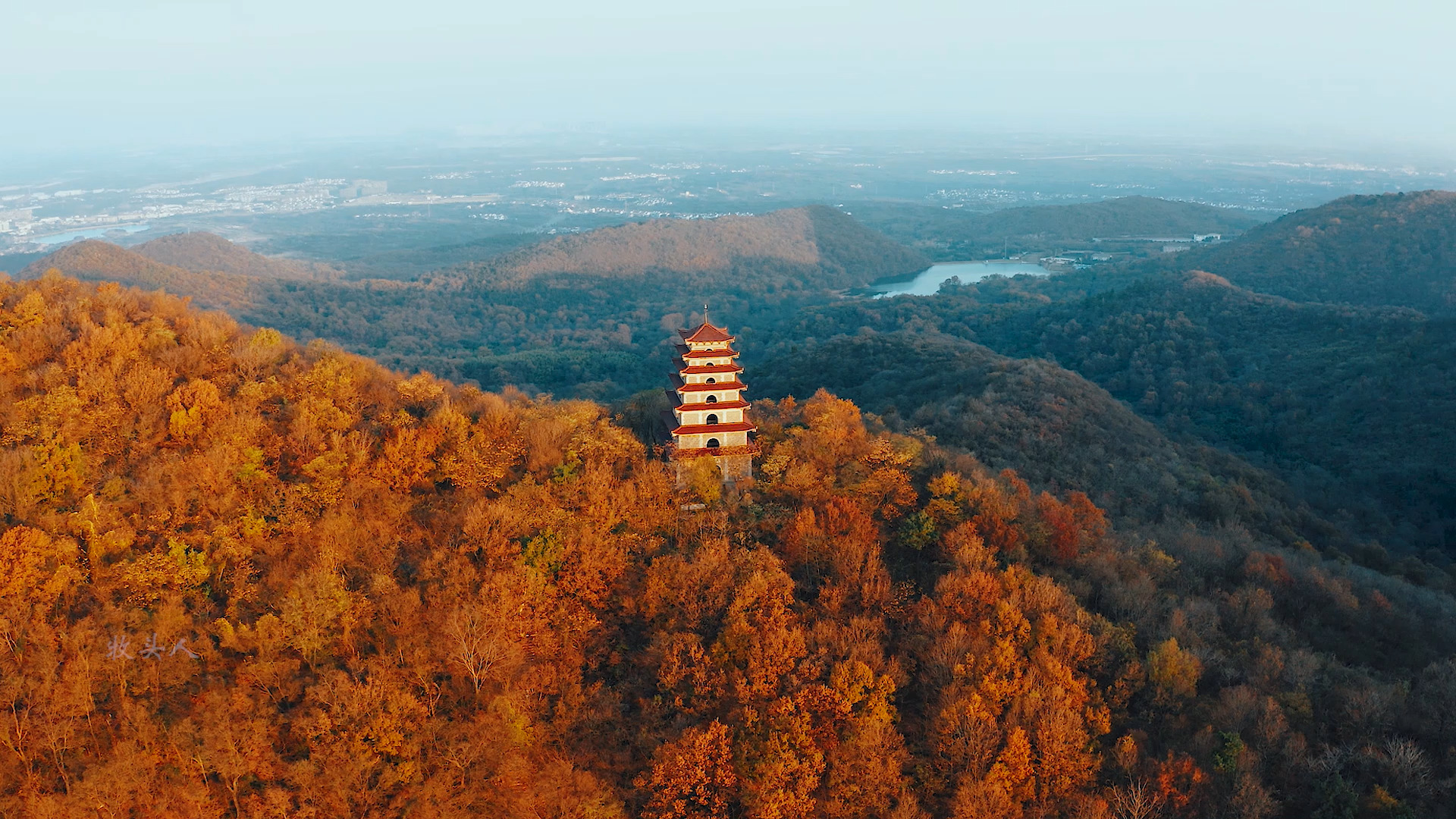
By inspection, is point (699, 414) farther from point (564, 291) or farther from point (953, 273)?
point (953, 273)

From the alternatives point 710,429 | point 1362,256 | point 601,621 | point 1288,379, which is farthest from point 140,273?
point 1362,256

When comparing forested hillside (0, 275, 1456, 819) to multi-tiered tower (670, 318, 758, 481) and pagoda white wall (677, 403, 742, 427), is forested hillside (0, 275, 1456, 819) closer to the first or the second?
multi-tiered tower (670, 318, 758, 481)

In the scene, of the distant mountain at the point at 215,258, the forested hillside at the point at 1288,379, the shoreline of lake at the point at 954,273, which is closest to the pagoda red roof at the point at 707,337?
the forested hillside at the point at 1288,379

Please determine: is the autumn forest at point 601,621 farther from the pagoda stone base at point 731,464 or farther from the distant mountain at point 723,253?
the distant mountain at point 723,253

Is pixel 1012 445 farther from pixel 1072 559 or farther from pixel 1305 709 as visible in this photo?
pixel 1305 709

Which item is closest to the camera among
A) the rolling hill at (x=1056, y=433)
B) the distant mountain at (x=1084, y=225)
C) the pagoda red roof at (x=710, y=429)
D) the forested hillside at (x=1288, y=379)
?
the pagoda red roof at (x=710, y=429)

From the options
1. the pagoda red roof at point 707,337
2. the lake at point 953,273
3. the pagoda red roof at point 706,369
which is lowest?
the lake at point 953,273

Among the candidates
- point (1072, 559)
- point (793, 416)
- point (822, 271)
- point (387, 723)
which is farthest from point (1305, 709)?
point (822, 271)
